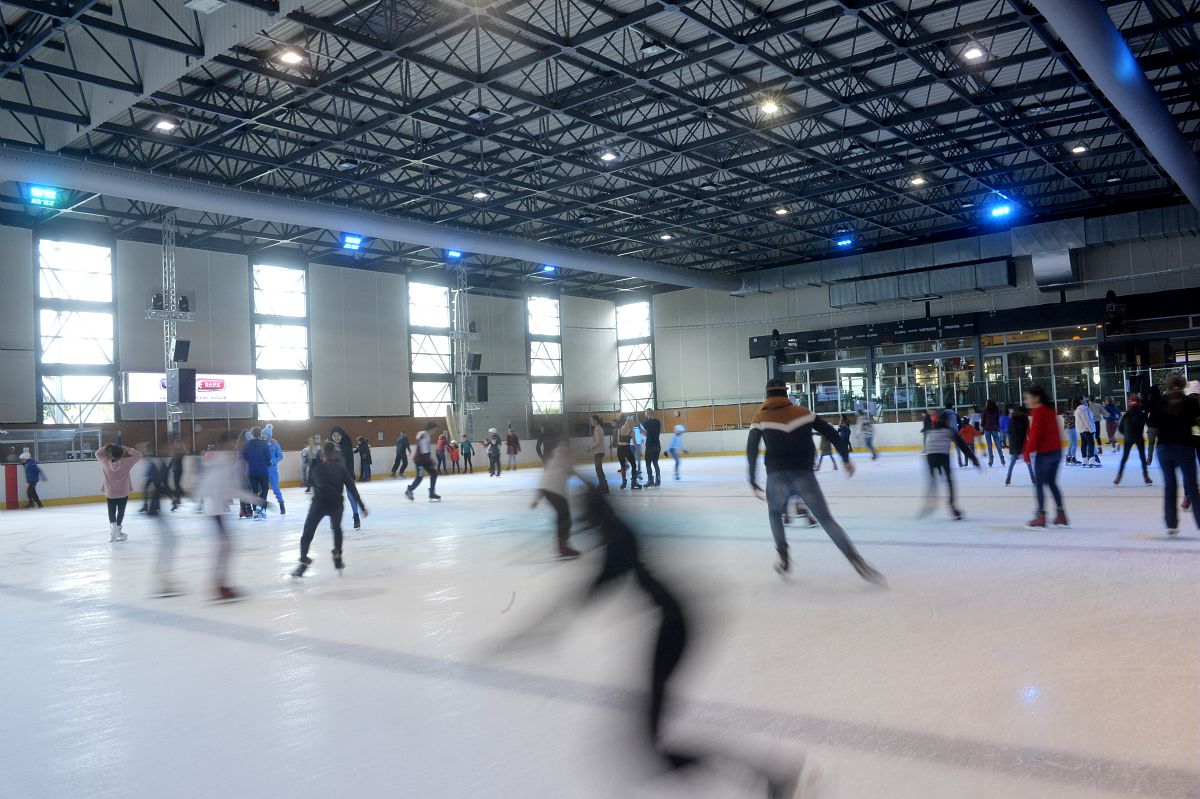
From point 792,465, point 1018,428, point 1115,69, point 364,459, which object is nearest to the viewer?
point 792,465

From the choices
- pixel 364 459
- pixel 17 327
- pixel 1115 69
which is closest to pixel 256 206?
pixel 364 459

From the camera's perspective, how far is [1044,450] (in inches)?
343

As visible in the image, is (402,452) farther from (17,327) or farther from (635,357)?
(635,357)

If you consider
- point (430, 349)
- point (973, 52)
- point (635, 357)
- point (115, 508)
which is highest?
point (973, 52)

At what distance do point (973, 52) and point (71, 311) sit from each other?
→ 942 inches

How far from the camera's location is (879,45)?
56.4 ft

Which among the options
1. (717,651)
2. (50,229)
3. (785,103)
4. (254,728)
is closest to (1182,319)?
(785,103)

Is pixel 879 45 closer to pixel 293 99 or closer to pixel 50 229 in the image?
pixel 293 99

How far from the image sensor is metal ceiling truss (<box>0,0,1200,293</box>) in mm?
15242

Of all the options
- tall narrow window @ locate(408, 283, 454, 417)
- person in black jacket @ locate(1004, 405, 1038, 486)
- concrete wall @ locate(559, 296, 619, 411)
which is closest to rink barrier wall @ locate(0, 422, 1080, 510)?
tall narrow window @ locate(408, 283, 454, 417)

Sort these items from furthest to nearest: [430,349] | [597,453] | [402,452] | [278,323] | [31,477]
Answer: [430,349] < [278,323] < [402,452] < [31,477] < [597,453]

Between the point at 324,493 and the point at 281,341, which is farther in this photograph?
the point at 281,341

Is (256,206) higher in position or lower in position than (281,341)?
higher

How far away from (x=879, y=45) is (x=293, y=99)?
11.3 metres
